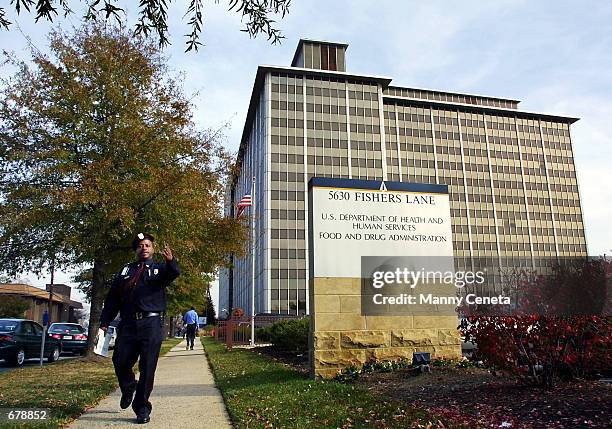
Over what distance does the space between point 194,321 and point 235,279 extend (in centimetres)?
9239

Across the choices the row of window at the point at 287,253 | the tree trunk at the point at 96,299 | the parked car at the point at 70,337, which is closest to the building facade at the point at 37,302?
the row of window at the point at 287,253

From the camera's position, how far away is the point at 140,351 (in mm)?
5945

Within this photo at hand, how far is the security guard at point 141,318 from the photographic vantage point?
5895 mm

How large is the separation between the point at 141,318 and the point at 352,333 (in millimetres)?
3994

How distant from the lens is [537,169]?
323ft

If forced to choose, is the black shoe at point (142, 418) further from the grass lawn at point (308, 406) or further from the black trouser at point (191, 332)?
the black trouser at point (191, 332)

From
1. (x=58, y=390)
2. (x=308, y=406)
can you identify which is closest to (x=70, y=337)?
(x=58, y=390)

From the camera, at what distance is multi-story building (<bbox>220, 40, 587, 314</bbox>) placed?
74438 mm

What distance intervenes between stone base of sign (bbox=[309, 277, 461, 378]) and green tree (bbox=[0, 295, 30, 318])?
154ft

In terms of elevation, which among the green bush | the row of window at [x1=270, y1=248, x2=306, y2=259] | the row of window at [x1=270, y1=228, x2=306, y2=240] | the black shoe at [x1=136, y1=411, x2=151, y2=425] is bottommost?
the black shoe at [x1=136, y1=411, x2=151, y2=425]

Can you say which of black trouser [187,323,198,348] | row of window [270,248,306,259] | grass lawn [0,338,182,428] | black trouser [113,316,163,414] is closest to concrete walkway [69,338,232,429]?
grass lawn [0,338,182,428]

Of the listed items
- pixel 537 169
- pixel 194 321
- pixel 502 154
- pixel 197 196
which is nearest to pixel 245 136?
pixel 502 154

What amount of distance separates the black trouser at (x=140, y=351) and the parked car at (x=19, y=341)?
474 inches

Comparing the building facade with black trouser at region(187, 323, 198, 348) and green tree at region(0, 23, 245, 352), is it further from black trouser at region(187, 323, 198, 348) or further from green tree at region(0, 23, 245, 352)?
green tree at region(0, 23, 245, 352)
